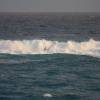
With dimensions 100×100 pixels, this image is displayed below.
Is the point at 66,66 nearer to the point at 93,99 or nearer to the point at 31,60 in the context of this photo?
the point at 31,60

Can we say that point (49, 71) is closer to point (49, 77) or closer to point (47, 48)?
point (49, 77)

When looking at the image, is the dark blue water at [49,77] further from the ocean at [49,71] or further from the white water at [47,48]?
the white water at [47,48]

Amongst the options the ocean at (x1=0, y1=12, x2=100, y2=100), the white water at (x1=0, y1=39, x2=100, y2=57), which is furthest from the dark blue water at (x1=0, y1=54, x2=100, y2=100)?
the white water at (x1=0, y1=39, x2=100, y2=57)

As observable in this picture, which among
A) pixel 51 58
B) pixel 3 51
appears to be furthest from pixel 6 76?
pixel 3 51

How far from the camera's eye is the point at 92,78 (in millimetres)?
32688

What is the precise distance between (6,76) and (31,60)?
6632 mm

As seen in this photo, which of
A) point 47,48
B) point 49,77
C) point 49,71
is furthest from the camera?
point 47,48

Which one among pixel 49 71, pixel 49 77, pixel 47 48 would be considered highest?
pixel 47 48

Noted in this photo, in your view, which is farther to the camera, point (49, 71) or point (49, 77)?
point (49, 71)

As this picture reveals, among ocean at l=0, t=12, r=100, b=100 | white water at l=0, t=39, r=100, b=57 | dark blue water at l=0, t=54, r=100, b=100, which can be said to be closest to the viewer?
dark blue water at l=0, t=54, r=100, b=100

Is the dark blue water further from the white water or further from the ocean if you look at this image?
the white water

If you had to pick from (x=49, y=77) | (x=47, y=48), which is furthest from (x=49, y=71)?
(x=47, y=48)

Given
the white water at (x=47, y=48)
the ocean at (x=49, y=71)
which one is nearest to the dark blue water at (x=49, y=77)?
the ocean at (x=49, y=71)

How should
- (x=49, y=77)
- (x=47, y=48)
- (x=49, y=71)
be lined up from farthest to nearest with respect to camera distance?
(x=47, y=48) < (x=49, y=71) < (x=49, y=77)
